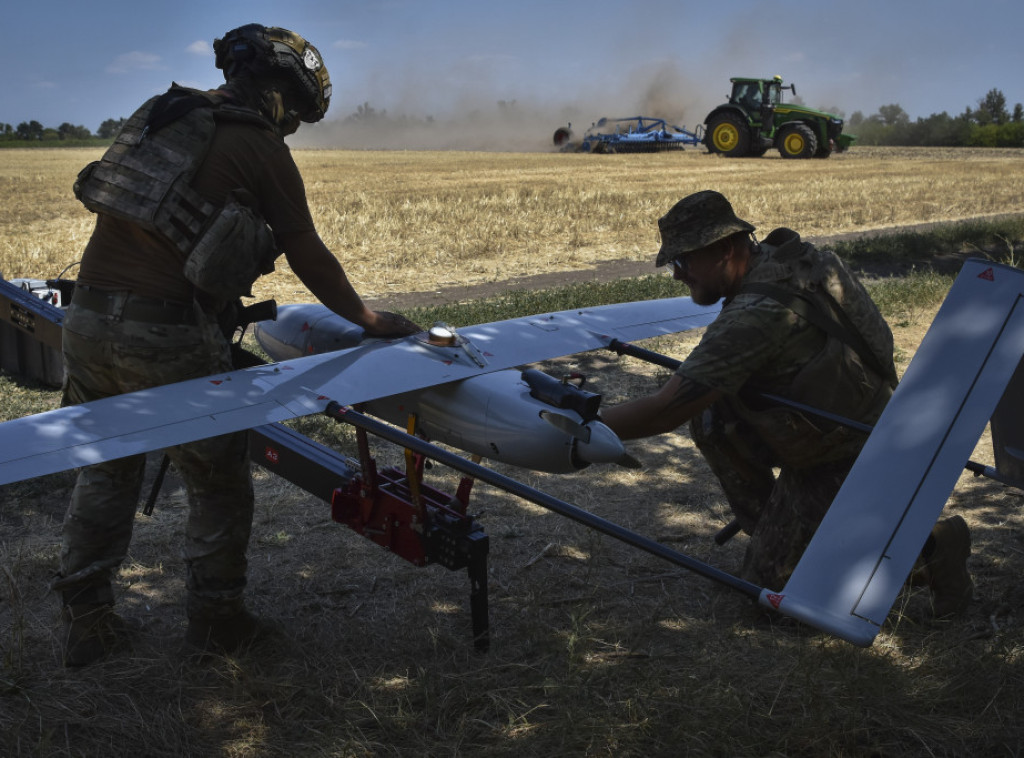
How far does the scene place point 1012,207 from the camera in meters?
23.0

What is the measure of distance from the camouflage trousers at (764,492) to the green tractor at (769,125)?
3446 centimetres

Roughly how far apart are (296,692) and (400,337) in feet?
5.27

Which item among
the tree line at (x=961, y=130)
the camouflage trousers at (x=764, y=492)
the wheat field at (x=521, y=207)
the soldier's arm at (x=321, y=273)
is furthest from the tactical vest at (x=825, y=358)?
the tree line at (x=961, y=130)

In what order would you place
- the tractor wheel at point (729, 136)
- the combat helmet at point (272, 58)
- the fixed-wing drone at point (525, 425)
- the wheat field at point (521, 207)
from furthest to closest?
the tractor wheel at point (729, 136), the wheat field at point (521, 207), the combat helmet at point (272, 58), the fixed-wing drone at point (525, 425)

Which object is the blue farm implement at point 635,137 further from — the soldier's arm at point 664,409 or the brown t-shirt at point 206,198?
the brown t-shirt at point 206,198

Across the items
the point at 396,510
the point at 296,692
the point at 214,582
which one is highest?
the point at 396,510

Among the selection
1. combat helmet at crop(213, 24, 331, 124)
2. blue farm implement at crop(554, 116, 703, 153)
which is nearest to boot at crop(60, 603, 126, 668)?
combat helmet at crop(213, 24, 331, 124)

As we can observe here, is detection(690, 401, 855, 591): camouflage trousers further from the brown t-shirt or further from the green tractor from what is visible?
the green tractor

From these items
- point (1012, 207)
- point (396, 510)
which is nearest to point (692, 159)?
point (1012, 207)

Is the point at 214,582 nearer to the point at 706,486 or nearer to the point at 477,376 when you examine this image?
the point at 477,376

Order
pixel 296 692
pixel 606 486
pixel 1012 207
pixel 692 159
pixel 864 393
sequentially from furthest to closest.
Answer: pixel 692 159 → pixel 1012 207 → pixel 606 486 → pixel 864 393 → pixel 296 692

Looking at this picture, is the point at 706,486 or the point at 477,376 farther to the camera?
the point at 706,486

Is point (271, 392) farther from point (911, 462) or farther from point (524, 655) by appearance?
point (911, 462)

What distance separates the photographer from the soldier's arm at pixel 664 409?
144 inches
